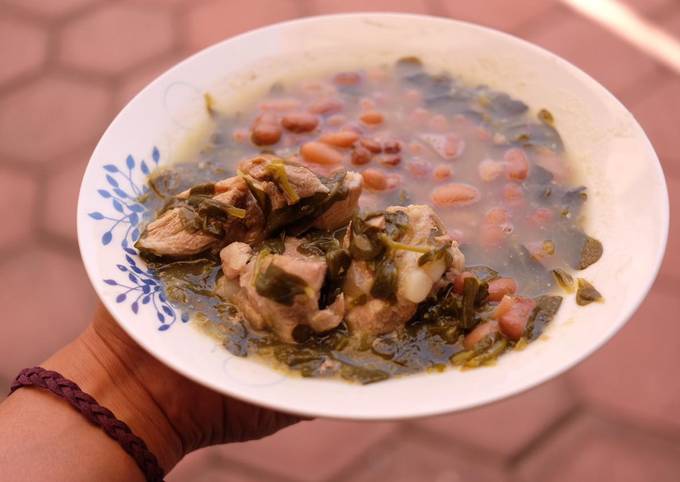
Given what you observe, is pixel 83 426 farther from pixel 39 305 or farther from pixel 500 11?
pixel 500 11

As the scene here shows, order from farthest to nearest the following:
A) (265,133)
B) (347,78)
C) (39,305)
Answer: (39,305) → (347,78) → (265,133)

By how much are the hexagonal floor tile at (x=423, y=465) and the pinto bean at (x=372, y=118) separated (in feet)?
3.36

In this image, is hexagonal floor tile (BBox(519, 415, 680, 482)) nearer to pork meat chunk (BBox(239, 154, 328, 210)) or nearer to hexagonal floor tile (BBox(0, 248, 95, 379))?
pork meat chunk (BBox(239, 154, 328, 210))

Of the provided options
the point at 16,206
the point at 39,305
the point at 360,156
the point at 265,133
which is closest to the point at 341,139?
the point at 360,156

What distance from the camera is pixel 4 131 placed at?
2.82 m

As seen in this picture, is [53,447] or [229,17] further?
[229,17]

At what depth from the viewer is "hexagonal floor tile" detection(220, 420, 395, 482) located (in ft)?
7.01

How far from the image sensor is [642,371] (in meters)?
2.23

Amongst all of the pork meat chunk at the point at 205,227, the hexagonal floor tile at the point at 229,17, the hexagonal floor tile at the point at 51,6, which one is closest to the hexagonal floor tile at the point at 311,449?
the pork meat chunk at the point at 205,227

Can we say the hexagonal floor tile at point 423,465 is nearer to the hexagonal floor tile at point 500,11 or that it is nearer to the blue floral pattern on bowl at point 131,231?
the blue floral pattern on bowl at point 131,231

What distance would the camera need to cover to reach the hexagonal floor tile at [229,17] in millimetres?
2992

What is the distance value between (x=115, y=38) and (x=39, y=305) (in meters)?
1.25

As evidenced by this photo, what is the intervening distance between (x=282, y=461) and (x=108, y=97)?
163 centimetres

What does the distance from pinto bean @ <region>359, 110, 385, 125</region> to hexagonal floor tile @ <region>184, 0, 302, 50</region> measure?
1.51m
